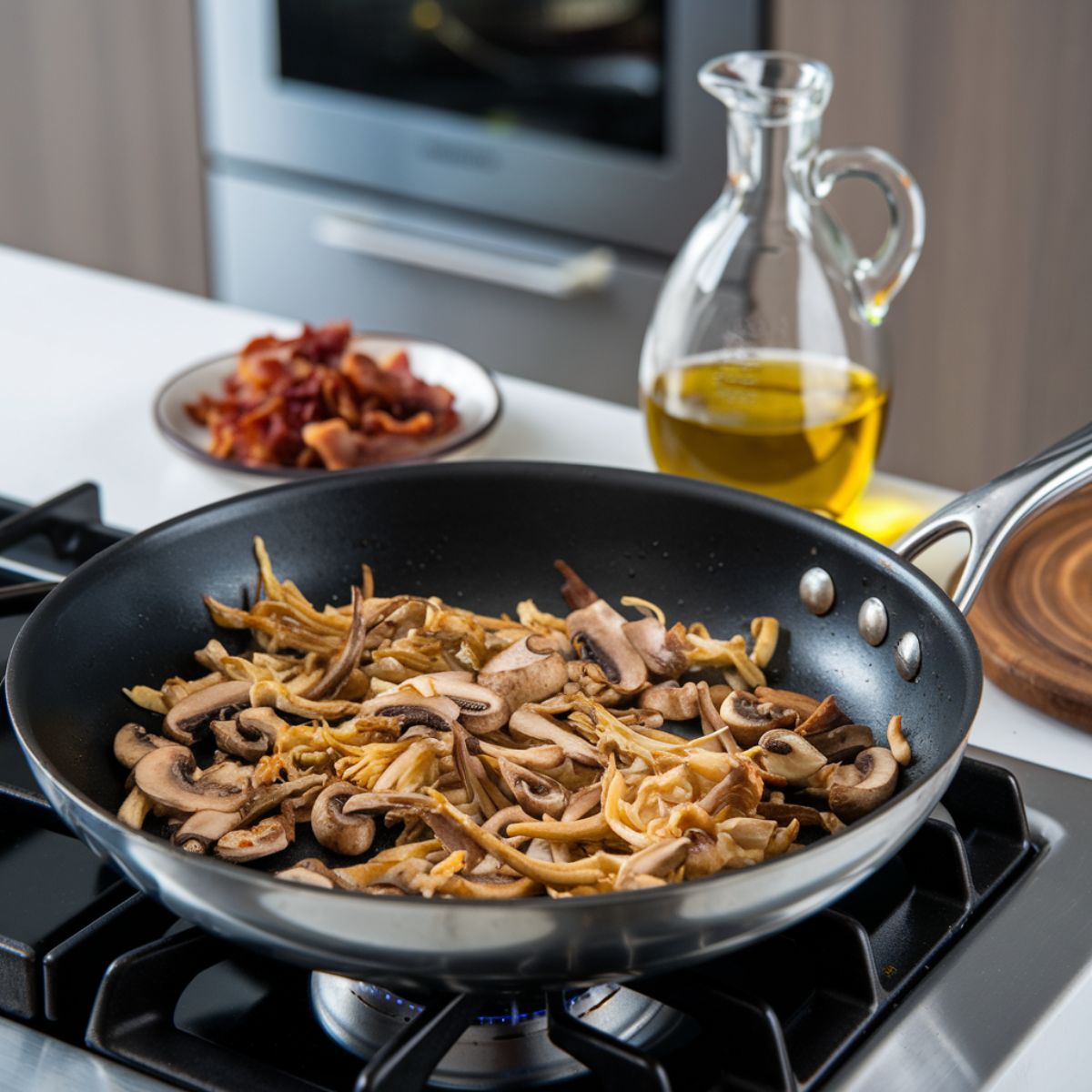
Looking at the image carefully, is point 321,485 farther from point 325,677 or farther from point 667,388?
point 667,388

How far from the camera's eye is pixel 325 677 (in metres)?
0.95

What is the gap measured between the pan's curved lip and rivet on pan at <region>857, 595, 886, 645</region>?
3 centimetres

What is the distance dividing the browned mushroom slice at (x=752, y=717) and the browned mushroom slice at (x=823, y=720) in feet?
0.04

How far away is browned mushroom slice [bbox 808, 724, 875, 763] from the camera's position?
87cm

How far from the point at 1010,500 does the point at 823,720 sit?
161 mm

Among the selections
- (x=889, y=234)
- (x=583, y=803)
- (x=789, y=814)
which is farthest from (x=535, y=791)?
(x=889, y=234)

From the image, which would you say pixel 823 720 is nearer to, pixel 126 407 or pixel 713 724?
A: pixel 713 724

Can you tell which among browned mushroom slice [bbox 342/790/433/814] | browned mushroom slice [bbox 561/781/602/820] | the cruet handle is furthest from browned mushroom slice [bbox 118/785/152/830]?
the cruet handle

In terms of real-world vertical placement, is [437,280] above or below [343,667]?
below

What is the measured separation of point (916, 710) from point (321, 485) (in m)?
0.39

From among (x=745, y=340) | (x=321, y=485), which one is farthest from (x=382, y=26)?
(x=321, y=485)

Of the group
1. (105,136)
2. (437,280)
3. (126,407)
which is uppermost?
(126,407)

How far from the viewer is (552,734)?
0.89 m

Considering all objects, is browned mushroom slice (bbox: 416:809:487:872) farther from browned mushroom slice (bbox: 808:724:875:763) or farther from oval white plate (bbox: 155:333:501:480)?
oval white plate (bbox: 155:333:501:480)
